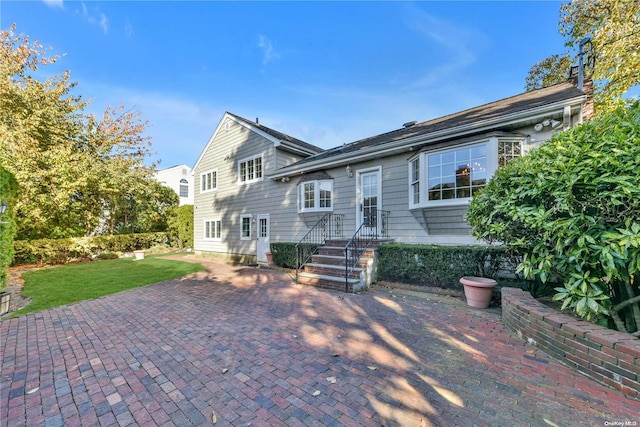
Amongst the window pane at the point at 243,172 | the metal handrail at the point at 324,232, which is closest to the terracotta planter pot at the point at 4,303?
the metal handrail at the point at 324,232

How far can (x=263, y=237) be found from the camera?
39.3 feet

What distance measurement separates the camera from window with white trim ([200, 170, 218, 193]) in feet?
48.5

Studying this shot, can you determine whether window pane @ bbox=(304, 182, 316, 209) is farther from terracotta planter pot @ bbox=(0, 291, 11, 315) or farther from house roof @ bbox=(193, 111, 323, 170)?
terracotta planter pot @ bbox=(0, 291, 11, 315)

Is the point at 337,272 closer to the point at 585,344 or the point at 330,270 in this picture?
the point at 330,270

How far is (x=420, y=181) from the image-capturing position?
7.13 m

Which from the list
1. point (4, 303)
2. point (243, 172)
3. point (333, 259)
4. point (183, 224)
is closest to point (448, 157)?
point (333, 259)

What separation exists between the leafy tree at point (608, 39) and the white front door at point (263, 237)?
12137mm

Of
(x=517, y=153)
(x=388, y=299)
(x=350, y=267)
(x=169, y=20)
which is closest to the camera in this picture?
(x=388, y=299)

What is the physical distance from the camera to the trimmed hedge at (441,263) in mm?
5590

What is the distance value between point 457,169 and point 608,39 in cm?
920

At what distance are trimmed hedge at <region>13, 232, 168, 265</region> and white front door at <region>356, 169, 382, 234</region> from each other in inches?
562

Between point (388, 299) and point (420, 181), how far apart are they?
3.45m

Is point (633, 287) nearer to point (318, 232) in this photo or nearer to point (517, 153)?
point (517, 153)

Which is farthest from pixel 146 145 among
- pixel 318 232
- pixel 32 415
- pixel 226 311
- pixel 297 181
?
pixel 32 415
